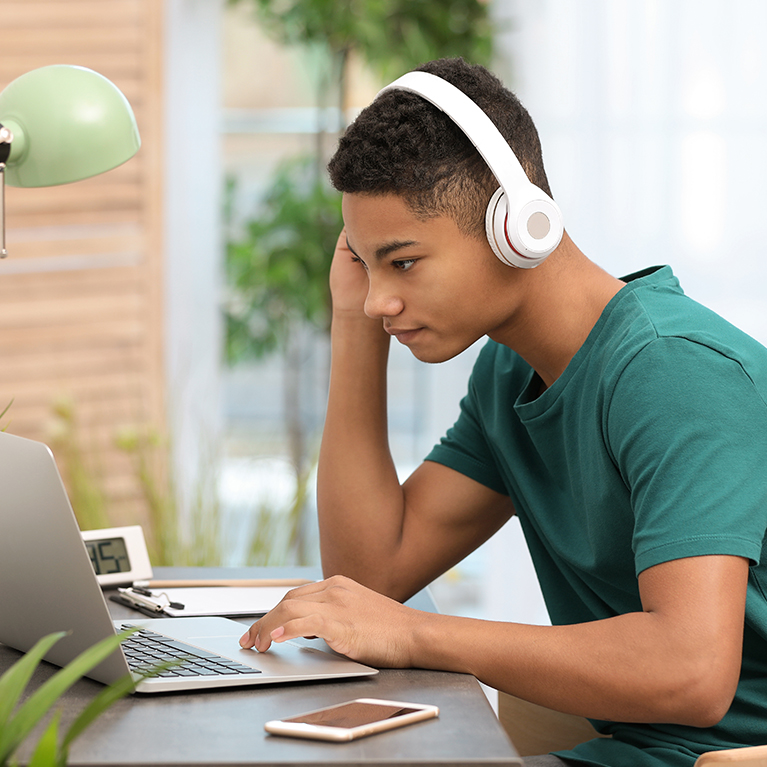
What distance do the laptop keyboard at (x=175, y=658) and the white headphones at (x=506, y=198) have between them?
507mm

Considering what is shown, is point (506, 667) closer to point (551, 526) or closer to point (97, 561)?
point (551, 526)

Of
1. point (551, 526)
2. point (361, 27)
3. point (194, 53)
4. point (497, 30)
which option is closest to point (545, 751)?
point (551, 526)

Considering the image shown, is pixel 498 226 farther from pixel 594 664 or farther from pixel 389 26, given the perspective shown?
pixel 389 26

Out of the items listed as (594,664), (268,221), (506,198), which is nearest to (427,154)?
(506,198)

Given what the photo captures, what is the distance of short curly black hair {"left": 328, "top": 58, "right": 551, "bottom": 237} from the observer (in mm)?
1053

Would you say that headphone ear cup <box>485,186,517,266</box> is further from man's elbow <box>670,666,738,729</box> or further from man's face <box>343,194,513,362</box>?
man's elbow <box>670,666,738,729</box>

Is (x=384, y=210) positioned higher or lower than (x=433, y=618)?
higher

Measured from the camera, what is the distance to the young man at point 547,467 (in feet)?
2.89

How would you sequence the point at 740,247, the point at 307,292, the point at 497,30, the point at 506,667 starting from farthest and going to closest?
the point at 307,292 → the point at 497,30 → the point at 740,247 → the point at 506,667

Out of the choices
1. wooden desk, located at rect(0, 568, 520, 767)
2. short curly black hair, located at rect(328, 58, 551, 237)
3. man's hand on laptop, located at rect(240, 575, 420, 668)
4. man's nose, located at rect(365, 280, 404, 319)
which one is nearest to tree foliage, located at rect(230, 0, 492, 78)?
short curly black hair, located at rect(328, 58, 551, 237)

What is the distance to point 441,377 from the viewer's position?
2.61 m

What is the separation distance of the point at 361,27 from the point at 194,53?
1.68 feet

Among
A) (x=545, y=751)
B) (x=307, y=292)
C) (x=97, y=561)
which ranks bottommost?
(x=545, y=751)

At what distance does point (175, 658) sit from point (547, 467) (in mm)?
536
